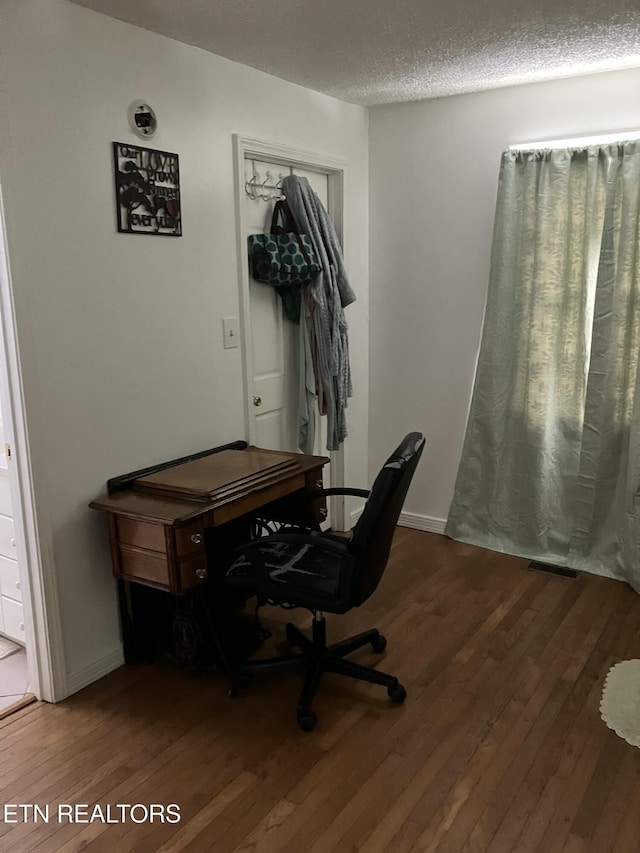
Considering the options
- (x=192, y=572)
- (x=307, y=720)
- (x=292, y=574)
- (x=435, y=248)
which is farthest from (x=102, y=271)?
(x=435, y=248)

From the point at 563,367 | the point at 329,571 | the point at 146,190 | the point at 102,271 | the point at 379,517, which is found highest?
the point at 146,190

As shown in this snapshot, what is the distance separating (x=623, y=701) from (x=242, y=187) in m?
2.52

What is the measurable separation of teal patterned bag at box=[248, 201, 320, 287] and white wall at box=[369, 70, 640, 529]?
0.79 metres

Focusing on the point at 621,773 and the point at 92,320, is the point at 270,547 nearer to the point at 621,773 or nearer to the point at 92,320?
the point at 92,320

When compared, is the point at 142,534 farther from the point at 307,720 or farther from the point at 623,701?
the point at 623,701

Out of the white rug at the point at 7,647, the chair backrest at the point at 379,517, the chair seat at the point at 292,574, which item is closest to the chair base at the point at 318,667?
the chair seat at the point at 292,574

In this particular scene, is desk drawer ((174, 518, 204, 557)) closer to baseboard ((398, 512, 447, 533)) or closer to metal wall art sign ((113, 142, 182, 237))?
metal wall art sign ((113, 142, 182, 237))

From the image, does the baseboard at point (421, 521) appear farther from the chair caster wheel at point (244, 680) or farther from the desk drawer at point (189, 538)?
the desk drawer at point (189, 538)

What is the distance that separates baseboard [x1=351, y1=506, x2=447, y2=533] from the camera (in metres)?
4.22

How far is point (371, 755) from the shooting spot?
2328mm

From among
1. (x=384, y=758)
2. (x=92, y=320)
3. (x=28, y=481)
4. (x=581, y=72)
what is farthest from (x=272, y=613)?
(x=581, y=72)

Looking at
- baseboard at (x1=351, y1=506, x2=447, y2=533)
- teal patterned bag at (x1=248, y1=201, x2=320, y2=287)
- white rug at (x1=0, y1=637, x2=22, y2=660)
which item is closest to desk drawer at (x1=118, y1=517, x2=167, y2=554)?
white rug at (x1=0, y1=637, x2=22, y2=660)

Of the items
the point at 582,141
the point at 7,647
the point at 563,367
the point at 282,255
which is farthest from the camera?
the point at 563,367

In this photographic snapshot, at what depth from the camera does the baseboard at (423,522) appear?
4219 millimetres
